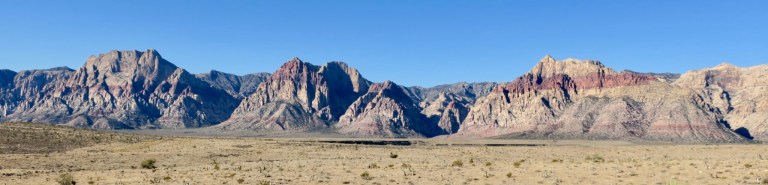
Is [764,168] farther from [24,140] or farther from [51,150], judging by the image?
[24,140]

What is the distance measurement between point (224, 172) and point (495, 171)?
71.2 ft

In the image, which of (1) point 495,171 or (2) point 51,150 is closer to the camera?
(1) point 495,171

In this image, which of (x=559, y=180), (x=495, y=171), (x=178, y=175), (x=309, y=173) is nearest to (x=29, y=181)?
(x=178, y=175)

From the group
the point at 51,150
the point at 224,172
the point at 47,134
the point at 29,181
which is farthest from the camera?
the point at 47,134

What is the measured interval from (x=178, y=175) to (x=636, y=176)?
32470 mm

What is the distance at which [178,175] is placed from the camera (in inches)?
1746

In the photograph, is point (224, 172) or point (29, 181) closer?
point (29, 181)

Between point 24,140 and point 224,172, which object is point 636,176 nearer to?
point 224,172

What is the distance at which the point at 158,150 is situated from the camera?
264ft

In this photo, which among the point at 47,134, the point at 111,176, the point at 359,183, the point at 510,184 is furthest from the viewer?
the point at 47,134

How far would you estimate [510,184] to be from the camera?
34969mm

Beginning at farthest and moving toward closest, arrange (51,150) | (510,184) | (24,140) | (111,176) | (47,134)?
(47,134), (24,140), (51,150), (111,176), (510,184)

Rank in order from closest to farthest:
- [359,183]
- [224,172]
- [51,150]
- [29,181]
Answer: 1. [359,183]
2. [29,181]
3. [224,172]
4. [51,150]

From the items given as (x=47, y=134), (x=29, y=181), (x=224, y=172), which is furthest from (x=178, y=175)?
(x=47, y=134)
